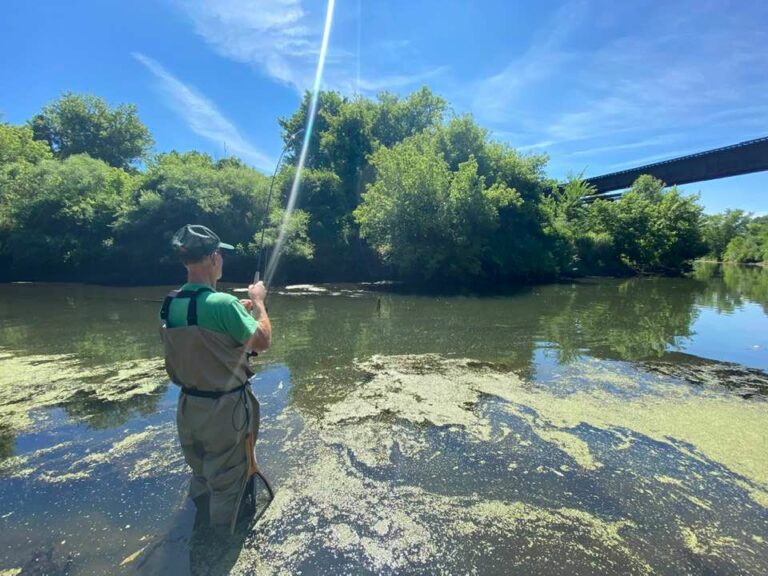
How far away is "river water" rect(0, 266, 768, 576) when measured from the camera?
10.1 feet

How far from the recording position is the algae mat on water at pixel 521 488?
3068 millimetres

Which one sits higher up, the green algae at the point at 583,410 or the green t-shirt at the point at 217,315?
the green t-shirt at the point at 217,315

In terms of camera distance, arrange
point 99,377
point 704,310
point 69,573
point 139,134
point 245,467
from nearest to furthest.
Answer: point 69,573 → point 245,467 → point 99,377 → point 704,310 → point 139,134

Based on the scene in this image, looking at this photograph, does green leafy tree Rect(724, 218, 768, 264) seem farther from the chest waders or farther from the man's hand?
the chest waders

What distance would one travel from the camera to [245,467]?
3.25 m

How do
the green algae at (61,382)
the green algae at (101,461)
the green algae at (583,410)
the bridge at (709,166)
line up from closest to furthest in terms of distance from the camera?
the green algae at (101,461)
the green algae at (583,410)
the green algae at (61,382)
the bridge at (709,166)

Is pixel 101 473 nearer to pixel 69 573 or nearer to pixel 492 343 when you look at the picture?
pixel 69 573

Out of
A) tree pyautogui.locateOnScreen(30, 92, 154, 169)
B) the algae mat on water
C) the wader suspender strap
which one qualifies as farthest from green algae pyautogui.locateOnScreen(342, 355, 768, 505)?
tree pyautogui.locateOnScreen(30, 92, 154, 169)

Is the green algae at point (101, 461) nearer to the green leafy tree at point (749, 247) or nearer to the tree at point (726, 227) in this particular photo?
the green leafy tree at point (749, 247)

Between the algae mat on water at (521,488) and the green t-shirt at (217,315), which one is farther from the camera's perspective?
the algae mat on water at (521,488)

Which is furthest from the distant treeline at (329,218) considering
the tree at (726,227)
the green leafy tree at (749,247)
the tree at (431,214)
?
the tree at (726,227)

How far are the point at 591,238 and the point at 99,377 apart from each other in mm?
36441

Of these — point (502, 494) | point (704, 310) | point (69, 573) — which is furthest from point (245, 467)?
point (704, 310)

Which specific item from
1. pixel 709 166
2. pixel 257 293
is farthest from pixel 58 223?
pixel 709 166
